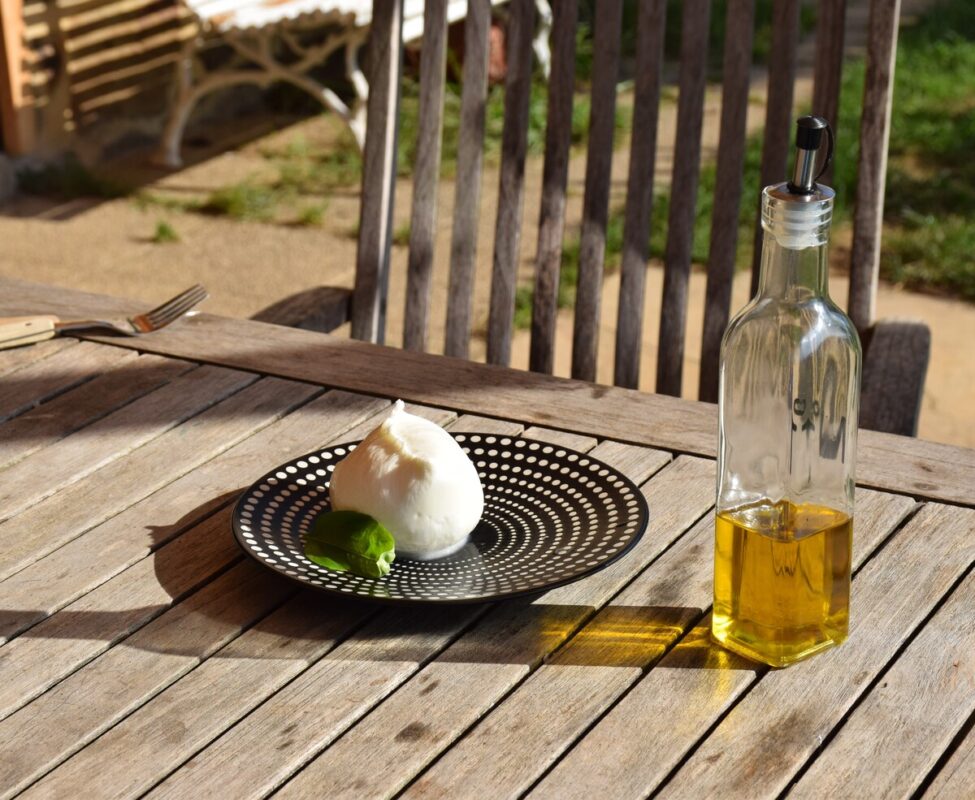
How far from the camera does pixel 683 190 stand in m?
1.86

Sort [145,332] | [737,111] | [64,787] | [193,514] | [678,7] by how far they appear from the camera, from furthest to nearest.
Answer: [678,7] < [737,111] < [145,332] < [193,514] < [64,787]

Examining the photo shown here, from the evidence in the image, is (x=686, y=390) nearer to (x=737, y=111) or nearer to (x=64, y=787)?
(x=737, y=111)

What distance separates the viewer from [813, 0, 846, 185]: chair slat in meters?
1.76

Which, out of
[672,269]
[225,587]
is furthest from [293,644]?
[672,269]

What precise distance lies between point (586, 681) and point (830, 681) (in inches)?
6.5

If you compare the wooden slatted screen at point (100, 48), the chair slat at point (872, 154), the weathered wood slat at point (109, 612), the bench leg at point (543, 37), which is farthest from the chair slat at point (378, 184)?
the bench leg at point (543, 37)

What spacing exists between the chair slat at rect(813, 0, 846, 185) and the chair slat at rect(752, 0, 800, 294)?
0.03 metres

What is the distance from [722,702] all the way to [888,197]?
4.00 metres

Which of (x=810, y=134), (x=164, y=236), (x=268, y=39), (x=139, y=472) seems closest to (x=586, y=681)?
(x=810, y=134)

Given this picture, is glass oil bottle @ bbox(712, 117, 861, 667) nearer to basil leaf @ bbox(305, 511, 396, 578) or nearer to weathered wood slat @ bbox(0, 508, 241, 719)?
basil leaf @ bbox(305, 511, 396, 578)

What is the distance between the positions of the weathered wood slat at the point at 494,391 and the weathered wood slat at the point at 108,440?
6 cm

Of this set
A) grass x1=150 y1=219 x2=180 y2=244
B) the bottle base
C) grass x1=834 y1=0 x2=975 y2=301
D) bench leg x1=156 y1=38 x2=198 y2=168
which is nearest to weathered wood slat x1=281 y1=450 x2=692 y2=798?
the bottle base

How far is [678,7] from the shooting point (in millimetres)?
6875

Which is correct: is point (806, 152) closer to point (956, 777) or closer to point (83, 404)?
point (956, 777)
